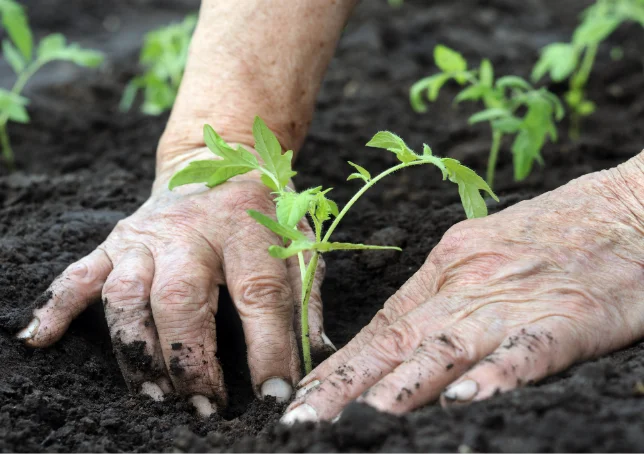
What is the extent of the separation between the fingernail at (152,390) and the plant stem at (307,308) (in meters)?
0.39

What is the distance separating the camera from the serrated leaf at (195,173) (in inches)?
73.9

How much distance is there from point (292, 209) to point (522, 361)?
606 mm

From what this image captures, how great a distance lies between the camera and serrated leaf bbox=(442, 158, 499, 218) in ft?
6.07

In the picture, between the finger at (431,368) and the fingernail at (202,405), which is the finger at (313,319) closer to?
the fingernail at (202,405)

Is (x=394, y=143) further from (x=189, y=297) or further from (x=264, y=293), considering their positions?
(x=189, y=297)

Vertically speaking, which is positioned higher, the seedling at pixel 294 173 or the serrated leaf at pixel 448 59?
the serrated leaf at pixel 448 59

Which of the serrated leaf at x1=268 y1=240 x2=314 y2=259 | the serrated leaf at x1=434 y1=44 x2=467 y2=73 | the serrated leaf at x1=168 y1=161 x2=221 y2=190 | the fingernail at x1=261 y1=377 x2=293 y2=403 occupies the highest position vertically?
the serrated leaf at x1=434 y1=44 x2=467 y2=73

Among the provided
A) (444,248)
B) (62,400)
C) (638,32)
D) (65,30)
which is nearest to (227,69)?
(444,248)

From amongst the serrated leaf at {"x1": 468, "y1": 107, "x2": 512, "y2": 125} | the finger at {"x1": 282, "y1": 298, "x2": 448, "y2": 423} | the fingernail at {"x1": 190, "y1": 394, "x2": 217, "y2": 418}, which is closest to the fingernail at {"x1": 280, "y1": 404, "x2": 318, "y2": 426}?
the finger at {"x1": 282, "y1": 298, "x2": 448, "y2": 423}

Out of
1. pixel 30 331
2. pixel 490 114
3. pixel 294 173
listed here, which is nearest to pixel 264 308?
pixel 294 173

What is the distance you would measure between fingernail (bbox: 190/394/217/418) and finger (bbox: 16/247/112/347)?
43cm

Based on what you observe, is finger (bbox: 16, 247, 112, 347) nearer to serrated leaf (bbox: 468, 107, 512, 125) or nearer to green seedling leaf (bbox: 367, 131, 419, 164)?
green seedling leaf (bbox: 367, 131, 419, 164)

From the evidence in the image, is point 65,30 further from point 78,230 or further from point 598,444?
point 598,444

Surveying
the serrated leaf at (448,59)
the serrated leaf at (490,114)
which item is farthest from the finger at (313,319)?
the serrated leaf at (448,59)
